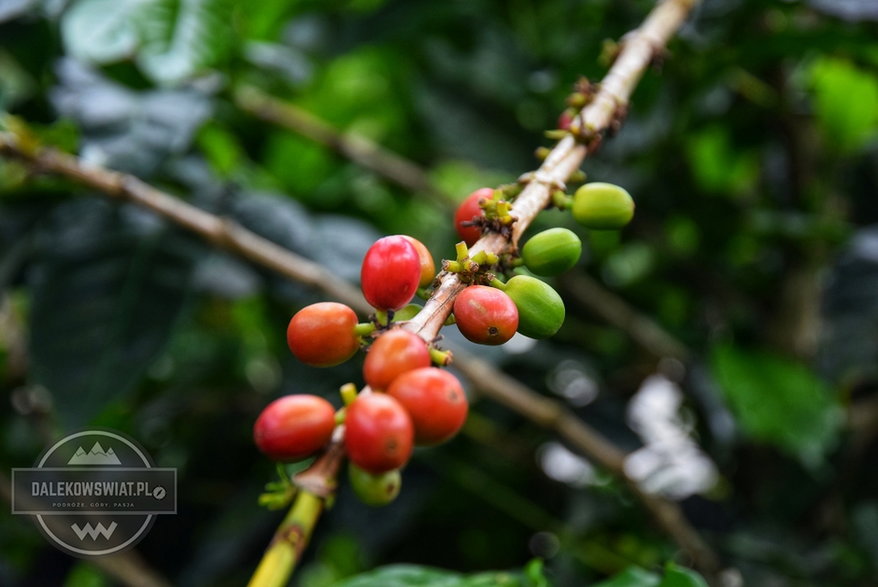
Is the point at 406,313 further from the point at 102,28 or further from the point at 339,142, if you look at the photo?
the point at 339,142

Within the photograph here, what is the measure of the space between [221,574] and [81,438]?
643 millimetres

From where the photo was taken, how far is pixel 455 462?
3.75ft

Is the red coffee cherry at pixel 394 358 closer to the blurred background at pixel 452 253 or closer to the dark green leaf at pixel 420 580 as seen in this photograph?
the dark green leaf at pixel 420 580

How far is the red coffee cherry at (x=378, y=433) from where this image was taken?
0.28 metres

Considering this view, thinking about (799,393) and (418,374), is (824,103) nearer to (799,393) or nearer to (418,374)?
(799,393)

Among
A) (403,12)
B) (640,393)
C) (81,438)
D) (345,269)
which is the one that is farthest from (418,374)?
(640,393)

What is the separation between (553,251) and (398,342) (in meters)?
0.14

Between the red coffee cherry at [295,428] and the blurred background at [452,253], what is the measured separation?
554 millimetres

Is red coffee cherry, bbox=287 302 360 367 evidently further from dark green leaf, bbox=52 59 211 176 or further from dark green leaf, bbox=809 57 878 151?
dark green leaf, bbox=809 57 878 151

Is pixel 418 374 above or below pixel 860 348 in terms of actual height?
below

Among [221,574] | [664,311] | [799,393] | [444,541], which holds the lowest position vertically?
[221,574]

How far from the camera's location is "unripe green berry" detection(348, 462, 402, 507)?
31cm

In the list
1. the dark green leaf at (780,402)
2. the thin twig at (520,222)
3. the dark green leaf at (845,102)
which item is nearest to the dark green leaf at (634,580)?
the thin twig at (520,222)

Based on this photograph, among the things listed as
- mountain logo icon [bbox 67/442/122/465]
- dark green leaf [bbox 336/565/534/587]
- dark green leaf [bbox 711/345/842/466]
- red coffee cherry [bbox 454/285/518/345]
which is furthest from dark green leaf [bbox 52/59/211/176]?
dark green leaf [bbox 711/345/842/466]
